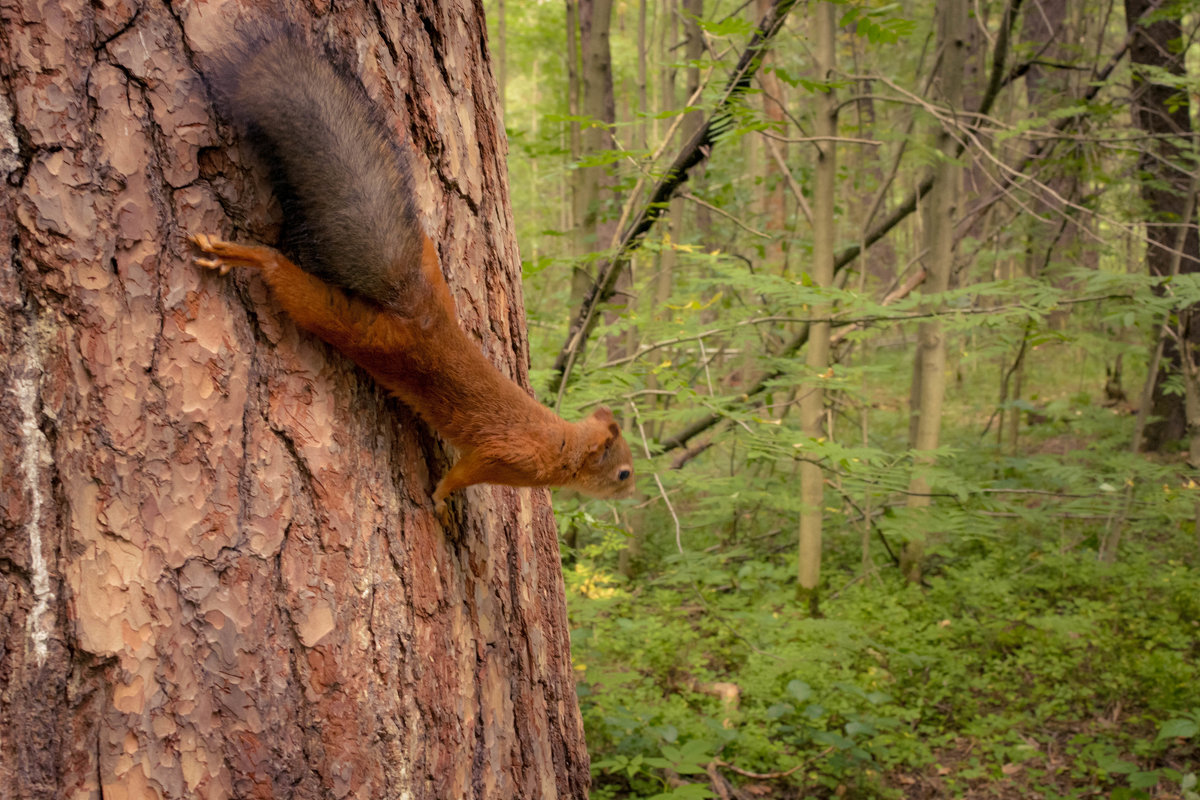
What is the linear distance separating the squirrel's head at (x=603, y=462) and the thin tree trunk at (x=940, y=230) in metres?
4.21

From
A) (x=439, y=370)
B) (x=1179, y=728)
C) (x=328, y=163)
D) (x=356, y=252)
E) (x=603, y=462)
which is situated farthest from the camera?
(x=1179, y=728)

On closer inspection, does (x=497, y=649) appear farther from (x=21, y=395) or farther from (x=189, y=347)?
(x=21, y=395)

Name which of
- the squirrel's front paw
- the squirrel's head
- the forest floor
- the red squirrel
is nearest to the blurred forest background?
the forest floor

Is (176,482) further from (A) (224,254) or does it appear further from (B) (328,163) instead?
(B) (328,163)

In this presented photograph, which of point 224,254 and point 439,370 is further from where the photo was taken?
point 439,370

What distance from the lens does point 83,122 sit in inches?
50.4

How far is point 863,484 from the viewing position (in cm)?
448

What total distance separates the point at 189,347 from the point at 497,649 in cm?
101

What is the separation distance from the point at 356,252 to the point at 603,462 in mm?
1560

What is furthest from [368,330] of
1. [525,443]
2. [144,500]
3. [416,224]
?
[525,443]

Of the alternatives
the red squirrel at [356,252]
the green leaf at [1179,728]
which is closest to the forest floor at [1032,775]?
the green leaf at [1179,728]

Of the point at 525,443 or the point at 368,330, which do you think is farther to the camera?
the point at 525,443

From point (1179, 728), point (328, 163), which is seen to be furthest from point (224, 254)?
point (1179, 728)

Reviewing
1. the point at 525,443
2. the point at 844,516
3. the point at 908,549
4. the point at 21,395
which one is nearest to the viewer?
the point at 21,395
